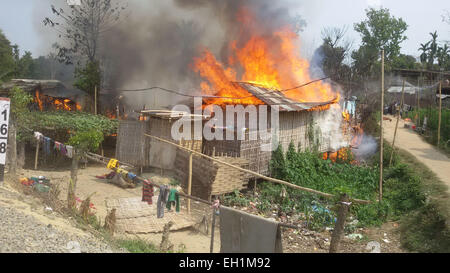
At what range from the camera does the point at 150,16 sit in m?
23.5

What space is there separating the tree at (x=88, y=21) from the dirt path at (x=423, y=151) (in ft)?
62.6

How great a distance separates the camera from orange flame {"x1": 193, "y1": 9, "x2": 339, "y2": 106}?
2014cm

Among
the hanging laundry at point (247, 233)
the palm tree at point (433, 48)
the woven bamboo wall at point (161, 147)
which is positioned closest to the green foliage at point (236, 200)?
the woven bamboo wall at point (161, 147)

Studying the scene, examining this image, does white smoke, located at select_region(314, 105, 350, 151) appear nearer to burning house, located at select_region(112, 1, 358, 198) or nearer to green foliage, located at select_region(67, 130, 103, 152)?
burning house, located at select_region(112, 1, 358, 198)

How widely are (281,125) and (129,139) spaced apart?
599 centimetres

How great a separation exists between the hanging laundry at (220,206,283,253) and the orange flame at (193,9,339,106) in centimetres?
1433

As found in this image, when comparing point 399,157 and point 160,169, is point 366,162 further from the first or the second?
point 160,169

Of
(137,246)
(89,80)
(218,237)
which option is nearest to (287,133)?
(218,237)

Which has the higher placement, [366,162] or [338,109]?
[338,109]

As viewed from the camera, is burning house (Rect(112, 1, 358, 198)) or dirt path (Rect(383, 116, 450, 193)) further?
dirt path (Rect(383, 116, 450, 193))

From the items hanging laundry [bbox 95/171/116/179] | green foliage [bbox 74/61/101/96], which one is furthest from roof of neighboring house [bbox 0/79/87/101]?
hanging laundry [bbox 95/171/116/179]

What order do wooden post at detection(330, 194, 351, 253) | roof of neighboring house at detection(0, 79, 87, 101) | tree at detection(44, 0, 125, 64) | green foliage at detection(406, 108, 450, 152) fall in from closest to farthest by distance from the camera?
1. wooden post at detection(330, 194, 351, 253)
2. green foliage at detection(406, 108, 450, 152)
3. roof of neighboring house at detection(0, 79, 87, 101)
4. tree at detection(44, 0, 125, 64)

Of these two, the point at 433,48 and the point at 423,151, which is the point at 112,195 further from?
the point at 433,48
